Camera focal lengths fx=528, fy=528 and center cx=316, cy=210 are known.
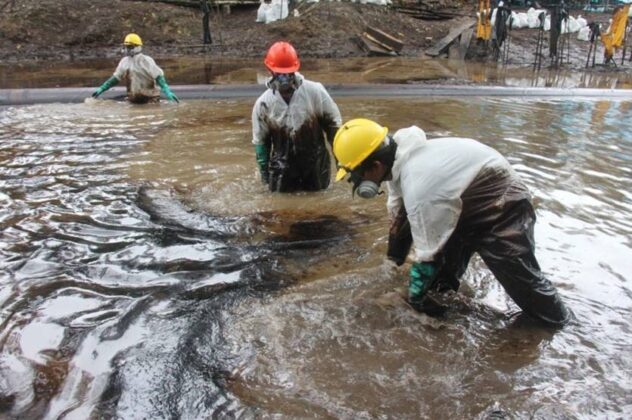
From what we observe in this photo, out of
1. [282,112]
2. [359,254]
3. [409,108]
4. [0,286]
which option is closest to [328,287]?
[359,254]

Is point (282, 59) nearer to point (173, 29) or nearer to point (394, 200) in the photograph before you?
point (394, 200)

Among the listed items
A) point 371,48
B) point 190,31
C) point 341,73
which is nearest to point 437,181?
point 341,73

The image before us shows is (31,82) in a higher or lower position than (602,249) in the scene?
higher

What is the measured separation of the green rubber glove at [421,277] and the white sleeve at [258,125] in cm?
252

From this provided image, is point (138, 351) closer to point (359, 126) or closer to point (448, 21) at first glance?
point (359, 126)

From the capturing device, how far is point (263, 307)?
135 inches

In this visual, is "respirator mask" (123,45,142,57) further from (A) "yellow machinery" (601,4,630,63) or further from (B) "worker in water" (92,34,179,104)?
(A) "yellow machinery" (601,4,630,63)

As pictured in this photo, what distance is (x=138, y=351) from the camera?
9.73 ft

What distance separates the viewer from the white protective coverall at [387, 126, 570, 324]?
275 centimetres

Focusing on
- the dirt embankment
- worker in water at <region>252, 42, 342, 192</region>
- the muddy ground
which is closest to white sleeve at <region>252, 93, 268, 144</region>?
worker in water at <region>252, 42, 342, 192</region>

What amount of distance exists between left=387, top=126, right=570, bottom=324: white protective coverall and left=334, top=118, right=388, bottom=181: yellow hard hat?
146mm

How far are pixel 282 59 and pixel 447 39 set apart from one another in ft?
47.3

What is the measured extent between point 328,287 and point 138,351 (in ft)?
4.30

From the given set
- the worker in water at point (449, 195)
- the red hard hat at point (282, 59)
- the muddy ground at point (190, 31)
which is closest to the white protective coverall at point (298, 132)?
the red hard hat at point (282, 59)
